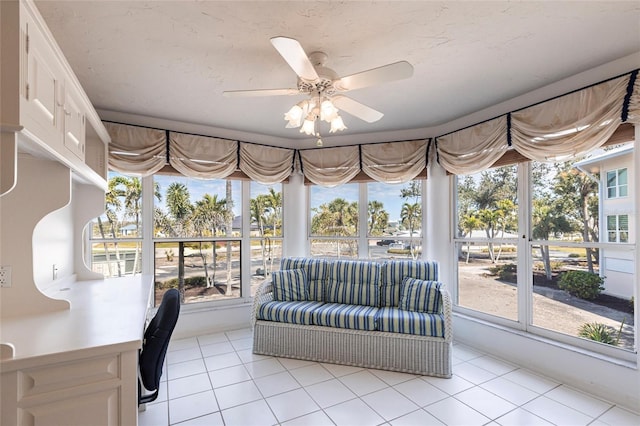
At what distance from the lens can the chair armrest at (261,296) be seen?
10.1 ft

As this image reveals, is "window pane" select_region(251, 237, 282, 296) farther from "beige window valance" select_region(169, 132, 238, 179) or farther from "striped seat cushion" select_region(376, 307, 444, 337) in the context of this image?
"striped seat cushion" select_region(376, 307, 444, 337)

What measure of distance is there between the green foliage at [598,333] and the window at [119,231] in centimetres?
435

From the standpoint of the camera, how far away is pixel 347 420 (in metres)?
2.03

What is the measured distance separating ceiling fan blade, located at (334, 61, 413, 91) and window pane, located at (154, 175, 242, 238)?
244 centimetres

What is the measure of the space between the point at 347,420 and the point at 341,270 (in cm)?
160

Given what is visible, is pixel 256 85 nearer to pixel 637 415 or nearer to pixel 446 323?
pixel 446 323

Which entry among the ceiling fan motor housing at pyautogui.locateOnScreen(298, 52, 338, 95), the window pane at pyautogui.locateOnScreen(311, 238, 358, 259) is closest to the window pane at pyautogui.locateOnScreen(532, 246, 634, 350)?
the window pane at pyautogui.locateOnScreen(311, 238, 358, 259)

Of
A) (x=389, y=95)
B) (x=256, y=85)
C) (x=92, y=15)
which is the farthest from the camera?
(x=389, y=95)

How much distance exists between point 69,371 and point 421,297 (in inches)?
106

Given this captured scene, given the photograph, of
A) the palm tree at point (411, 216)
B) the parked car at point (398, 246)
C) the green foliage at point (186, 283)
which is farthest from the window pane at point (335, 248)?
the green foliage at point (186, 283)

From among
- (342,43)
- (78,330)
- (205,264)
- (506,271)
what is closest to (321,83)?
(342,43)

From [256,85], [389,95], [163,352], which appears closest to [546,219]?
[389,95]

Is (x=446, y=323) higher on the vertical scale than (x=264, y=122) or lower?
lower

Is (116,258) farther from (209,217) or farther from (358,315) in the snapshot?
(358,315)
